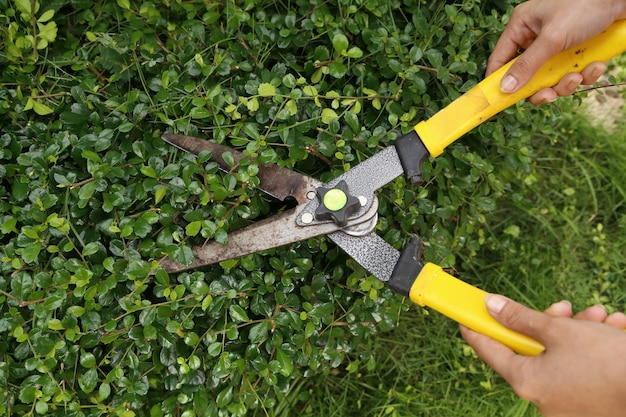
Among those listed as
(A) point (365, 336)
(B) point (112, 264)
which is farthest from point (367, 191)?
(B) point (112, 264)

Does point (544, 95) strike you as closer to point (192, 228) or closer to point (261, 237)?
point (261, 237)

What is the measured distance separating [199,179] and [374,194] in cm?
60

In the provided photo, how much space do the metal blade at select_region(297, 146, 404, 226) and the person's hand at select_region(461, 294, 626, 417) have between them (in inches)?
21.5

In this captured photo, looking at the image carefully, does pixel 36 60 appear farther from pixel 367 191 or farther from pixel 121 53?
pixel 367 191

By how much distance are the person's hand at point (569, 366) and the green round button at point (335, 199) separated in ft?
1.89

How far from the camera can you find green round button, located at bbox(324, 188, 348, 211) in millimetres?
1749

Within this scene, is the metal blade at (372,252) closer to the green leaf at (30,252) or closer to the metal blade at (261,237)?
the metal blade at (261,237)

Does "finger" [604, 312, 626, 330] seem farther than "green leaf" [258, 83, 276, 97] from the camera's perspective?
No

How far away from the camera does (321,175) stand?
2004 millimetres

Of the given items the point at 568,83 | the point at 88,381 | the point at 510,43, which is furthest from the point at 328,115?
the point at 88,381

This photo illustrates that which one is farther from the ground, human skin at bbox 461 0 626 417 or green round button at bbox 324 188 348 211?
green round button at bbox 324 188 348 211

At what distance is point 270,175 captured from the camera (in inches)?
73.4

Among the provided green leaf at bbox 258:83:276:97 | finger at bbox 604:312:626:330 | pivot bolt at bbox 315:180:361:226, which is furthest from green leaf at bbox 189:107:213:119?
finger at bbox 604:312:626:330

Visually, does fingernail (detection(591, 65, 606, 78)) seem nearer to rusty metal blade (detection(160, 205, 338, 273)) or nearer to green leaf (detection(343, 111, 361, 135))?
green leaf (detection(343, 111, 361, 135))
